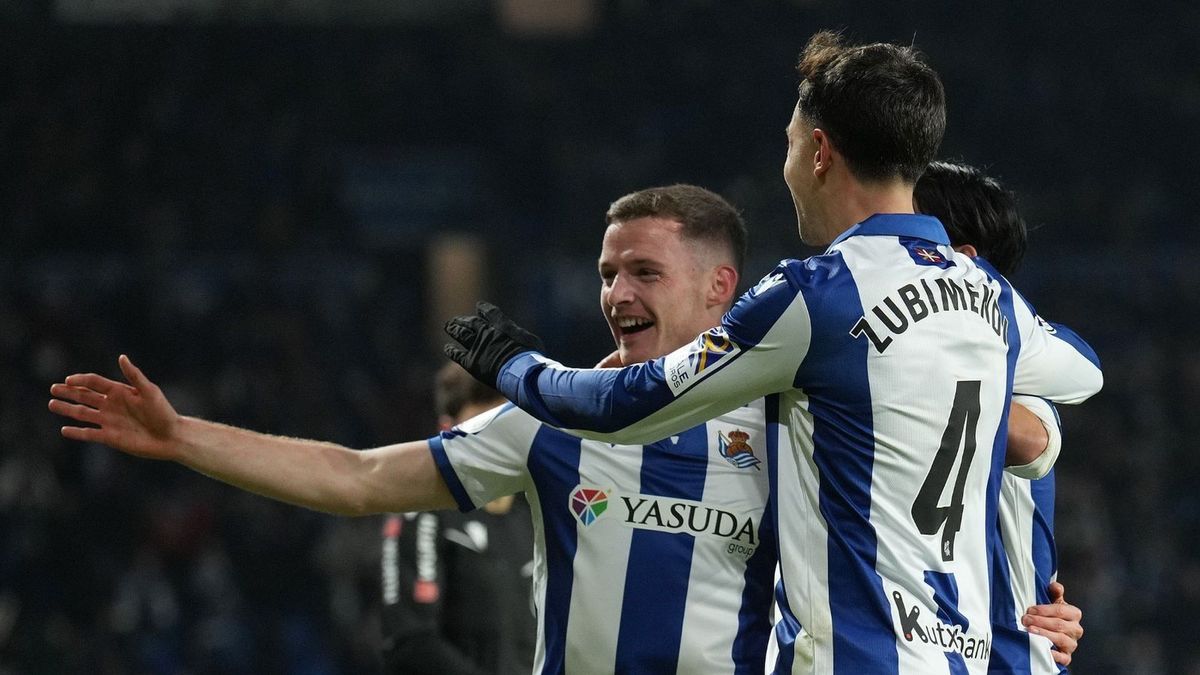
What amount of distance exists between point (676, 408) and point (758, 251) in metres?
12.7

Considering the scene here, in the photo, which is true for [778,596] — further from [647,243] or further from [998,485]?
[647,243]

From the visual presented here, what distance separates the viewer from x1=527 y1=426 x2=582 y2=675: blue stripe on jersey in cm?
297

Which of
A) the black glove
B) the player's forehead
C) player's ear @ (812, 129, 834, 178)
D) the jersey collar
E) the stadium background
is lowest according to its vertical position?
the black glove

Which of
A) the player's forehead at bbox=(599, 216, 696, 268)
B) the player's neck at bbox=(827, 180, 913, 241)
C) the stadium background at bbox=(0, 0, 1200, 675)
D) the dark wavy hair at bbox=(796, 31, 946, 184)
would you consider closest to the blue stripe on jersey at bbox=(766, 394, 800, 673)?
the player's neck at bbox=(827, 180, 913, 241)

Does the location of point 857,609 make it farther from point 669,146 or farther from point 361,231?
point 669,146

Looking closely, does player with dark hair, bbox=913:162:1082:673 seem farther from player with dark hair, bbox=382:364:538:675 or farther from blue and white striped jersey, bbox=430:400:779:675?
player with dark hair, bbox=382:364:538:675

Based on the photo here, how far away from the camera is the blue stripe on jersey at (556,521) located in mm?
2973

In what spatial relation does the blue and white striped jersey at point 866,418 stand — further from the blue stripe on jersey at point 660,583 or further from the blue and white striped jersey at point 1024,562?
the blue stripe on jersey at point 660,583

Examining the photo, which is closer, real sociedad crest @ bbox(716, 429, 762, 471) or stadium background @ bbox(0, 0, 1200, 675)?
real sociedad crest @ bbox(716, 429, 762, 471)

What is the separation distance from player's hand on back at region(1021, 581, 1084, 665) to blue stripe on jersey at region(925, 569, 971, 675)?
0.46 metres

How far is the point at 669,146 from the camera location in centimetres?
1658

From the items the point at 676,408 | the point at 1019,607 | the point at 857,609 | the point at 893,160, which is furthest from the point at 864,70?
the point at 1019,607

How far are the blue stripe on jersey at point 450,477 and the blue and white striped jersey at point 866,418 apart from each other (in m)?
0.53

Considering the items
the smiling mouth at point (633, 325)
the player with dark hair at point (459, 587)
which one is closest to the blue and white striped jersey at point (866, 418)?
the smiling mouth at point (633, 325)
